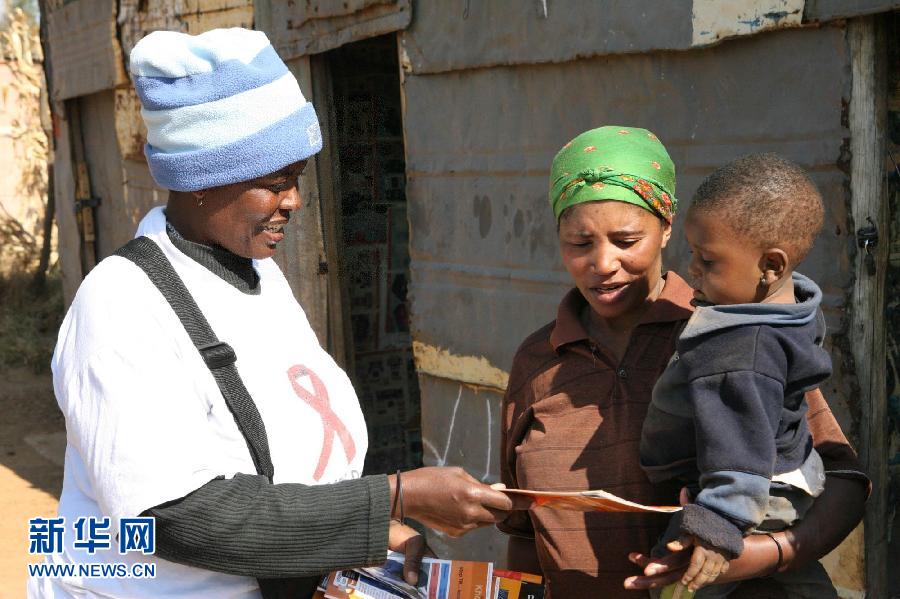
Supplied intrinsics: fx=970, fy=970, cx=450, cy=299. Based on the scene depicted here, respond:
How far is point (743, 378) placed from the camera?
5.13 ft

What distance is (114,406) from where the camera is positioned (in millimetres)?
1549

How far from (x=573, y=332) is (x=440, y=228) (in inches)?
92.6

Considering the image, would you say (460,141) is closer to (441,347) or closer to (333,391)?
(441,347)

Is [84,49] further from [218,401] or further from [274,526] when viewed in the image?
[274,526]

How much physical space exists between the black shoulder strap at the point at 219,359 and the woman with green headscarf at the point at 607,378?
0.53 metres

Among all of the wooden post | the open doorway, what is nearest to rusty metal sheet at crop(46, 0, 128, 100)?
the open doorway

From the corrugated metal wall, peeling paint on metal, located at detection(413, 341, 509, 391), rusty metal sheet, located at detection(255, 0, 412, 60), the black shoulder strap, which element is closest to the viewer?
the black shoulder strap

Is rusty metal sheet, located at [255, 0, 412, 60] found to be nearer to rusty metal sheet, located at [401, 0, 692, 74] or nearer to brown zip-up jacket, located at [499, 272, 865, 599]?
rusty metal sheet, located at [401, 0, 692, 74]

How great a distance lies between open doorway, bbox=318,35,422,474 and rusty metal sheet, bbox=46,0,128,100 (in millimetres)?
1991

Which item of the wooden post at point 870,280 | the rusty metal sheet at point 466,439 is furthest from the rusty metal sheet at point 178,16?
the wooden post at point 870,280

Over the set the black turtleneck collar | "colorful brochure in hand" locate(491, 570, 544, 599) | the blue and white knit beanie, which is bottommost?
"colorful brochure in hand" locate(491, 570, 544, 599)

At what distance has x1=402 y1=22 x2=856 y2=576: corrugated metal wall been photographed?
8.73 ft

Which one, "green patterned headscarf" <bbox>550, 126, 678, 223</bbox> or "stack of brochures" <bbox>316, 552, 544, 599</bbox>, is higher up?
"green patterned headscarf" <bbox>550, 126, 678, 223</bbox>

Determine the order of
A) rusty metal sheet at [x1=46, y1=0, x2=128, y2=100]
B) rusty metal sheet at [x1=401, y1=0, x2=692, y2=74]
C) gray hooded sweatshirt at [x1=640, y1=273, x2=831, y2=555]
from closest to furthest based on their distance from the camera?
gray hooded sweatshirt at [x1=640, y1=273, x2=831, y2=555]
rusty metal sheet at [x1=401, y1=0, x2=692, y2=74]
rusty metal sheet at [x1=46, y1=0, x2=128, y2=100]
